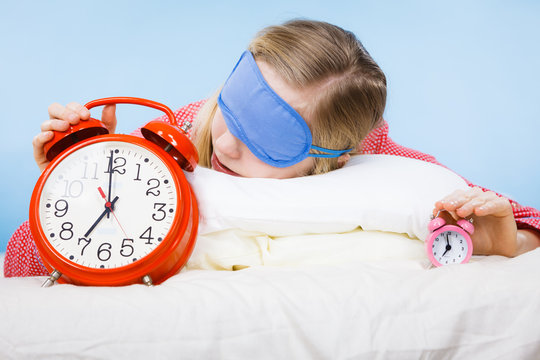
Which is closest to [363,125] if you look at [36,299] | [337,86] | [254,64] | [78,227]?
[337,86]

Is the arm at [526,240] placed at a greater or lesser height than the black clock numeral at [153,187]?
lesser

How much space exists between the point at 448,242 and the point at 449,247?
11 mm

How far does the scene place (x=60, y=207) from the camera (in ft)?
2.91

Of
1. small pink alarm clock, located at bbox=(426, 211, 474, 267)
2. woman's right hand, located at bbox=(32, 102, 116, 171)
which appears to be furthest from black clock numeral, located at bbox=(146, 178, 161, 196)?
small pink alarm clock, located at bbox=(426, 211, 474, 267)

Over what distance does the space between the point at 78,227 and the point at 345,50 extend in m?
0.79

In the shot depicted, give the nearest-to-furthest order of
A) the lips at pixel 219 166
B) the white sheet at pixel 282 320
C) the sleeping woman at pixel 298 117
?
1. the white sheet at pixel 282 320
2. the sleeping woman at pixel 298 117
3. the lips at pixel 219 166

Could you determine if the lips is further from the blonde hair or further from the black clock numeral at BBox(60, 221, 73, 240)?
the black clock numeral at BBox(60, 221, 73, 240)

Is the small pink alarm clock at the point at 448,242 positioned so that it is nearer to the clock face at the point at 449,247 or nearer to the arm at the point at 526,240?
the clock face at the point at 449,247

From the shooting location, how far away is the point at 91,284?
85 cm

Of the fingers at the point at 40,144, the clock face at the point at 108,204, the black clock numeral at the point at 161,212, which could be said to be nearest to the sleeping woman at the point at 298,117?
the fingers at the point at 40,144

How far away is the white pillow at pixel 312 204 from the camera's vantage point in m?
0.99

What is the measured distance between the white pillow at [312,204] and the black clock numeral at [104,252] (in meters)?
0.20

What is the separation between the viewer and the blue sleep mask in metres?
1.09

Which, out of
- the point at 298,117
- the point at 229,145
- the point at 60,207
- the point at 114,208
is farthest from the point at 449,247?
the point at 60,207
